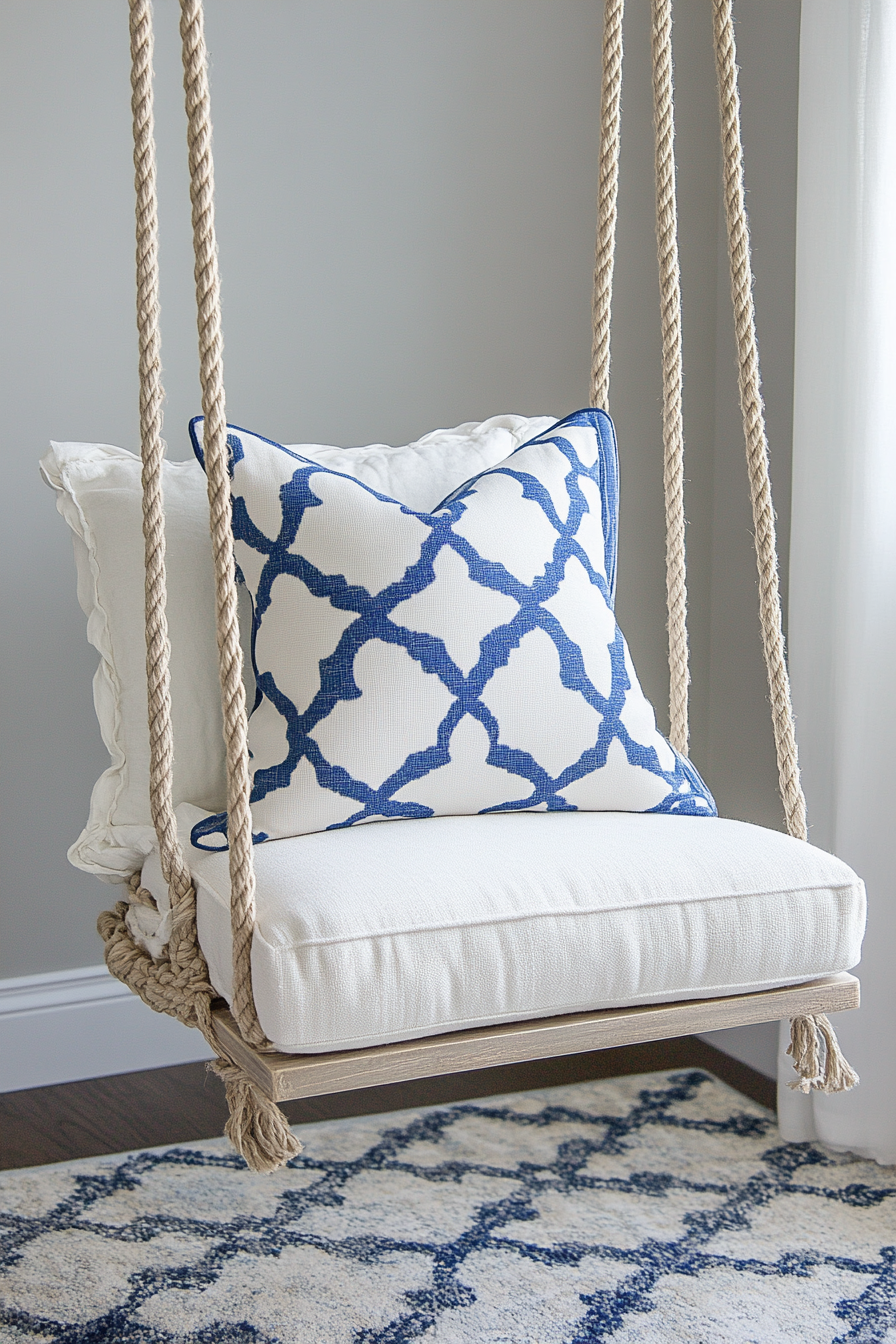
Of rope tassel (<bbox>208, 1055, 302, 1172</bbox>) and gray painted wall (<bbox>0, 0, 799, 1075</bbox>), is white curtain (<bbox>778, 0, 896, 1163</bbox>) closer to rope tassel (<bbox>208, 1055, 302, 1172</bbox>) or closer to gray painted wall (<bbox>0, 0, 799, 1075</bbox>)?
gray painted wall (<bbox>0, 0, 799, 1075</bbox>)

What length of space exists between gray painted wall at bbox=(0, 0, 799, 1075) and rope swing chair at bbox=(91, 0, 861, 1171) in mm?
795

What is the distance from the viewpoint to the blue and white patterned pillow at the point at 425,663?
3.94 ft

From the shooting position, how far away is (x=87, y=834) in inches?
53.2

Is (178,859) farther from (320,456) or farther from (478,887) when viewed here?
(320,456)

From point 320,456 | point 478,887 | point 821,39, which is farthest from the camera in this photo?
point 821,39

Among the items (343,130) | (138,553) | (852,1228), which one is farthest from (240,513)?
(852,1228)

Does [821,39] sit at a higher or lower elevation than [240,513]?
higher

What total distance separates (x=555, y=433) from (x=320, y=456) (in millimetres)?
312

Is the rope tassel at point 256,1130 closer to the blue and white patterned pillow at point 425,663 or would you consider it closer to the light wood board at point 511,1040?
the light wood board at point 511,1040

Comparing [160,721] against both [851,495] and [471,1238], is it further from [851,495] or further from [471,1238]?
[851,495]

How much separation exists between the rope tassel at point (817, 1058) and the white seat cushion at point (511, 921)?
Answer: 0.11 metres

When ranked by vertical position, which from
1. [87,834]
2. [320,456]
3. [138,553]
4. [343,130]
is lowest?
[87,834]

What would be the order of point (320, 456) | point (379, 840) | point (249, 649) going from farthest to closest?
point (320, 456)
point (249, 649)
point (379, 840)

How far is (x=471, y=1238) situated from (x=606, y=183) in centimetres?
130
